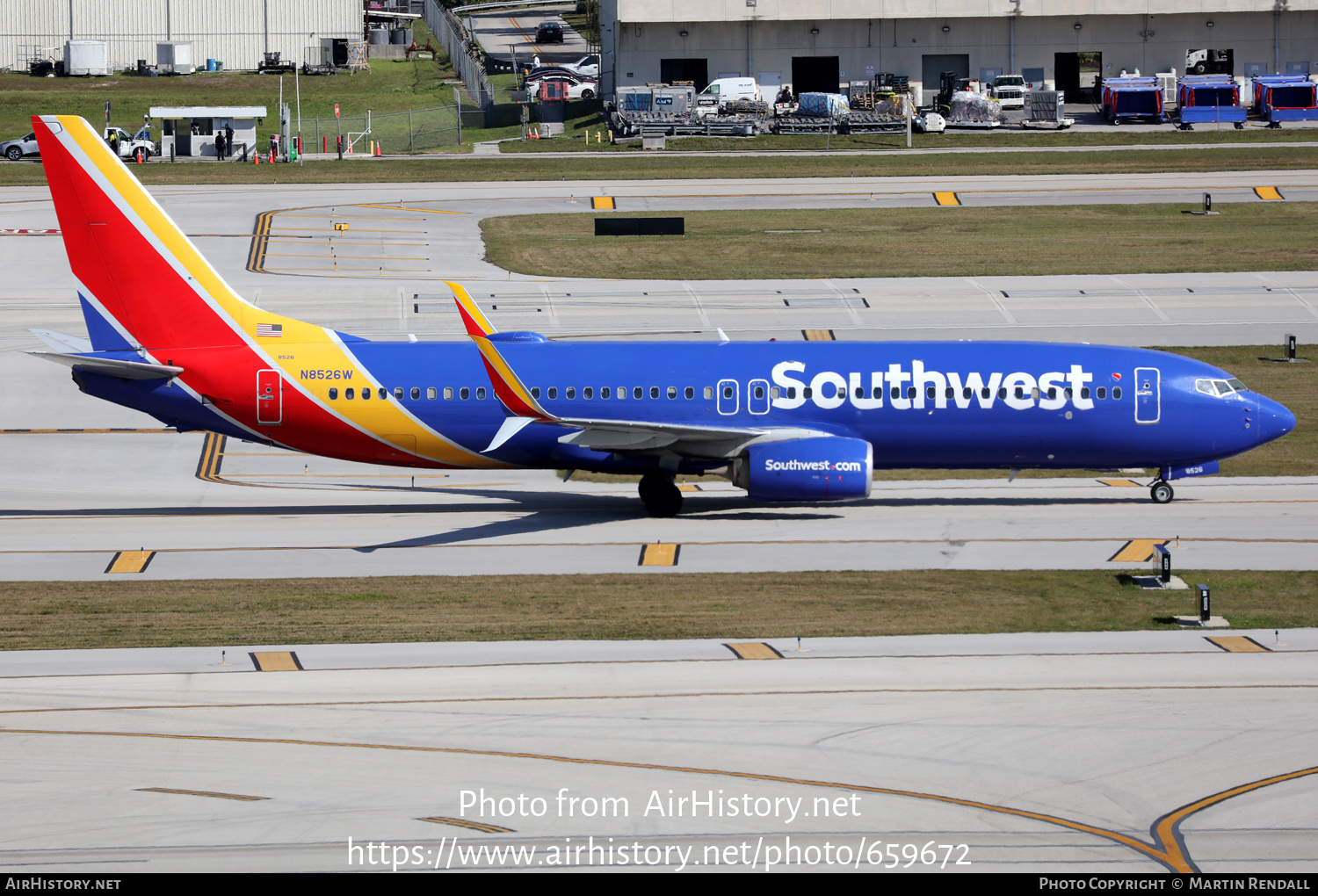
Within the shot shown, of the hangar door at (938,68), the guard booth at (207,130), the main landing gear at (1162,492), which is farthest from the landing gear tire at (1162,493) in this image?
the hangar door at (938,68)

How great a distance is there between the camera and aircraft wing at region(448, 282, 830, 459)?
33562mm

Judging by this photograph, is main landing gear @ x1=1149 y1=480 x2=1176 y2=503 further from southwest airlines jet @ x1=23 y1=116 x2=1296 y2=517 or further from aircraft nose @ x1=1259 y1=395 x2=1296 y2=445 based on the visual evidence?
aircraft nose @ x1=1259 y1=395 x2=1296 y2=445

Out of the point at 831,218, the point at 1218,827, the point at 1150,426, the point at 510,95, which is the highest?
the point at 510,95

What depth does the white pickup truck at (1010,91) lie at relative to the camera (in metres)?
102

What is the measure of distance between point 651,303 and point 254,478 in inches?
849

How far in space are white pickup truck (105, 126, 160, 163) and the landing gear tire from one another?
2719 inches

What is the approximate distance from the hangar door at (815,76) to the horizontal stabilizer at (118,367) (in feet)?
264

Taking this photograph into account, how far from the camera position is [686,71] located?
359ft

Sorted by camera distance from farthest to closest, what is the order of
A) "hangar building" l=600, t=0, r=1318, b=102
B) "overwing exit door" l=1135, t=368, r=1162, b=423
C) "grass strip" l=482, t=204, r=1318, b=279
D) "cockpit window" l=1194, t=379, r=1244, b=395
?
"hangar building" l=600, t=0, r=1318, b=102, "grass strip" l=482, t=204, r=1318, b=279, "cockpit window" l=1194, t=379, r=1244, b=395, "overwing exit door" l=1135, t=368, r=1162, b=423

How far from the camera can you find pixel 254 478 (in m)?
41.2

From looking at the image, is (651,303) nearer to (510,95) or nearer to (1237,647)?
(1237,647)

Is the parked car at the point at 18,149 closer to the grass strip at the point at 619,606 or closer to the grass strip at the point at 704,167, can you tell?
the grass strip at the point at 704,167

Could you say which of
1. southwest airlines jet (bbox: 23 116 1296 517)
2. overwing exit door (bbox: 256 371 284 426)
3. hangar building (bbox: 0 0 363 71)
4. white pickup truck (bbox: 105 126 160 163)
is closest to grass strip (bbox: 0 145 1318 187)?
white pickup truck (bbox: 105 126 160 163)
